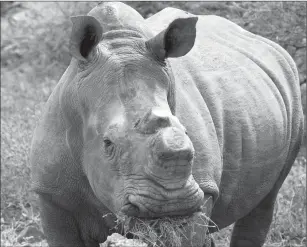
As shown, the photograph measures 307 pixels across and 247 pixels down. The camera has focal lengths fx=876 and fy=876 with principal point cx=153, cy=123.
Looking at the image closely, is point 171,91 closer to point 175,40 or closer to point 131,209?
point 175,40

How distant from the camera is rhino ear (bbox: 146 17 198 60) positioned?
3961 millimetres

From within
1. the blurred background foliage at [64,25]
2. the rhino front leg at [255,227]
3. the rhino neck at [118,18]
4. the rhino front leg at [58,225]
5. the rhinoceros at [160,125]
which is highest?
the rhino neck at [118,18]

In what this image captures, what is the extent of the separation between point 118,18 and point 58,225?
118 cm

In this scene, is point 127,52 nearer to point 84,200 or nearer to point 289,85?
point 84,200

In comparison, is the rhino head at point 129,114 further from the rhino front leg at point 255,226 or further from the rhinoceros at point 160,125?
the rhino front leg at point 255,226

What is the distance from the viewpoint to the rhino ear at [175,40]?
3961 mm

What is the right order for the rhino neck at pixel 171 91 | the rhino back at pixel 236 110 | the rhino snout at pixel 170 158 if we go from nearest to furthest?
1. the rhino snout at pixel 170 158
2. the rhino neck at pixel 171 91
3. the rhino back at pixel 236 110

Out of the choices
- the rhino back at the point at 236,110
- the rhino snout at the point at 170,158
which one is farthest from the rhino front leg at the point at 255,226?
the rhino snout at the point at 170,158

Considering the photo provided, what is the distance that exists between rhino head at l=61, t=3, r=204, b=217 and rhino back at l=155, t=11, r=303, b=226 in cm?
45

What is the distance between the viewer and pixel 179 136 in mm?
3576

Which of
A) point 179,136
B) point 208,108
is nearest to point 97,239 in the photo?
point 208,108

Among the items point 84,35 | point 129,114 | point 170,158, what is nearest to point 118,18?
point 84,35

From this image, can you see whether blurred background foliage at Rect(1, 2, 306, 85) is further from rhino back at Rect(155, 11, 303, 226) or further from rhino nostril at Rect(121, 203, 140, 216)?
rhino nostril at Rect(121, 203, 140, 216)

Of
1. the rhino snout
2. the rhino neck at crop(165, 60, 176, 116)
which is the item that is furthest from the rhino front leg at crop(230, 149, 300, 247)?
the rhino snout
